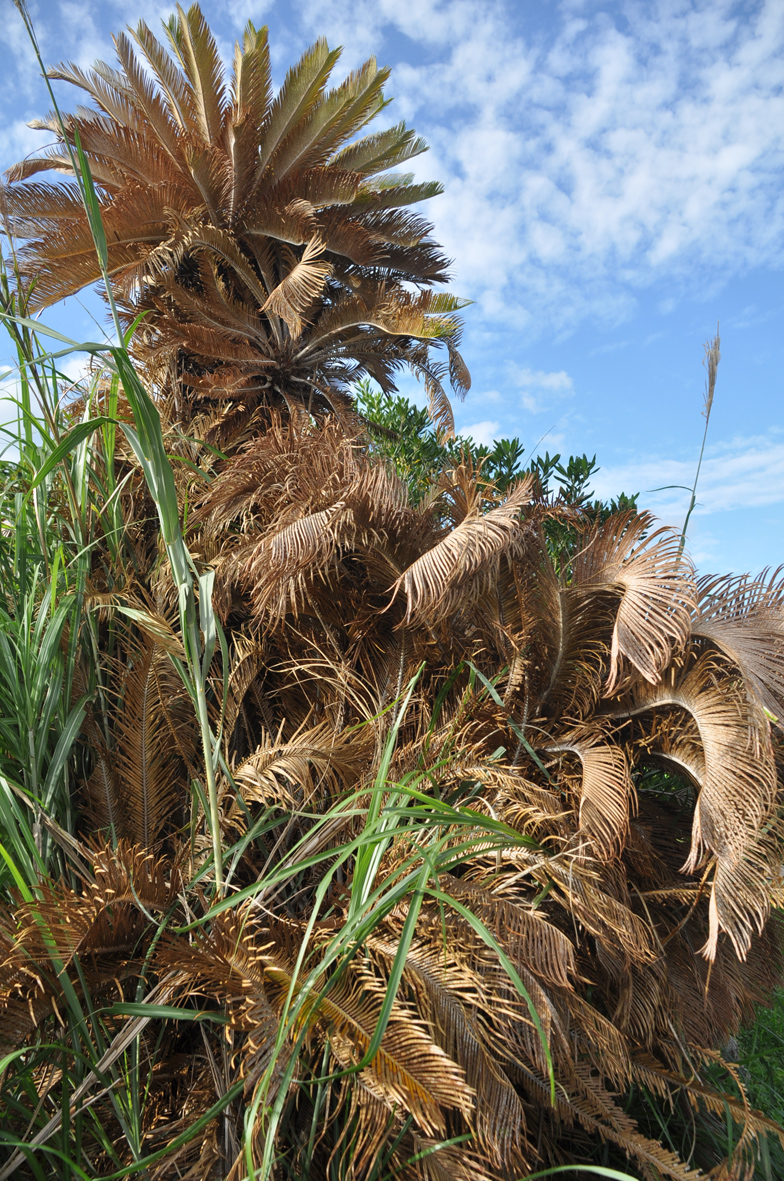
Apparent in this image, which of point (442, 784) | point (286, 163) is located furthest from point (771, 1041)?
point (286, 163)

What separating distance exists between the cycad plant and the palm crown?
2161mm

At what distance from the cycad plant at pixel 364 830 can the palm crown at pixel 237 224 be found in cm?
216

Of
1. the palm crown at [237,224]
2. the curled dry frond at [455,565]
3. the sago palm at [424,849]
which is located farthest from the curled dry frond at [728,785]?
the palm crown at [237,224]

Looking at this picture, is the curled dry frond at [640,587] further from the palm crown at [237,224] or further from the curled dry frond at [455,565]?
the palm crown at [237,224]

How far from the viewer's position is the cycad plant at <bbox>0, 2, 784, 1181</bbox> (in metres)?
1.37

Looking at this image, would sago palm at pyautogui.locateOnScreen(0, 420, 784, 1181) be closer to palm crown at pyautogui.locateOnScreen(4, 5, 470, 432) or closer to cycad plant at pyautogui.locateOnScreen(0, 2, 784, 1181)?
cycad plant at pyautogui.locateOnScreen(0, 2, 784, 1181)

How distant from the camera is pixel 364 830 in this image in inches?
49.6

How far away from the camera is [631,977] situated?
1.90 meters

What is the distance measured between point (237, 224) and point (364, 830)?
512 centimetres

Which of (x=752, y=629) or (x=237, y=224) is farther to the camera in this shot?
(x=237, y=224)

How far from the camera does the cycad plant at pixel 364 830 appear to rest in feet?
4.49

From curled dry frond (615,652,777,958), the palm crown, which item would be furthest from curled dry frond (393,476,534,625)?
the palm crown

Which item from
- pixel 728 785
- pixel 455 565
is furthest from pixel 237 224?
pixel 728 785

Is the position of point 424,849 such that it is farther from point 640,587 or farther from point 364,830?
point 640,587
